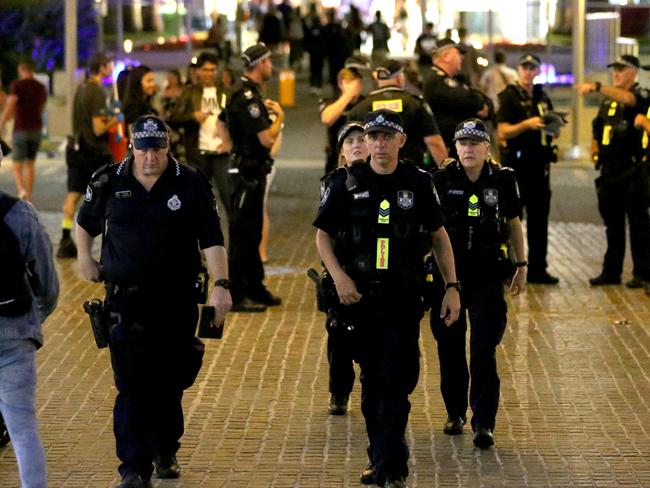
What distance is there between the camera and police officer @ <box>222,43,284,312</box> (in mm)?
11641

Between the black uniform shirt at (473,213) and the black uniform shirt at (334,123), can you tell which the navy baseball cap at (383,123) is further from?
the black uniform shirt at (334,123)

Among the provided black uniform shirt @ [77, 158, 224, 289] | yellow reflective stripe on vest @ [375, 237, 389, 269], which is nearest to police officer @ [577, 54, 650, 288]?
yellow reflective stripe on vest @ [375, 237, 389, 269]

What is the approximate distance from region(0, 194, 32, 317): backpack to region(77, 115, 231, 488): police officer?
824 mm

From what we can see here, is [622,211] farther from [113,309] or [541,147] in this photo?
[113,309]

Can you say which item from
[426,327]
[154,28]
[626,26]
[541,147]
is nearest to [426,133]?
[426,327]

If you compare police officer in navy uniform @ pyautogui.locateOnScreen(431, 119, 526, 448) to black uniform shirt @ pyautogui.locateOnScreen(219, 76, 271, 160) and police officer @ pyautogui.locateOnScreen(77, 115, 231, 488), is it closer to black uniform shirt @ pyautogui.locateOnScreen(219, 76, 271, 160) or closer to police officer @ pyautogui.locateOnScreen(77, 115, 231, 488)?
police officer @ pyautogui.locateOnScreen(77, 115, 231, 488)

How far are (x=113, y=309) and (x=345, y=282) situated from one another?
112cm

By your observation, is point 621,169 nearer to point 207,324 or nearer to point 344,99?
point 344,99

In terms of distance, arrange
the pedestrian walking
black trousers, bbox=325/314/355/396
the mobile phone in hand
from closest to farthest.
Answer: the mobile phone in hand, black trousers, bbox=325/314/355/396, the pedestrian walking

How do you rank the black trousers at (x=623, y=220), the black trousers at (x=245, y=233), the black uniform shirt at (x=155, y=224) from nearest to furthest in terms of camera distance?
the black uniform shirt at (x=155, y=224)
the black trousers at (x=245, y=233)
the black trousers at (x=623, y=220)

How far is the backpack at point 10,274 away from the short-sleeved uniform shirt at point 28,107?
12449 mm

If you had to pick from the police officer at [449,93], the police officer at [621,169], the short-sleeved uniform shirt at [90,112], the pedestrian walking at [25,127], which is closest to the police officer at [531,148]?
the police officer at [449,93]

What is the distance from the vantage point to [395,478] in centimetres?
715

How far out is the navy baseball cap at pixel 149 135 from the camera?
7168mm
